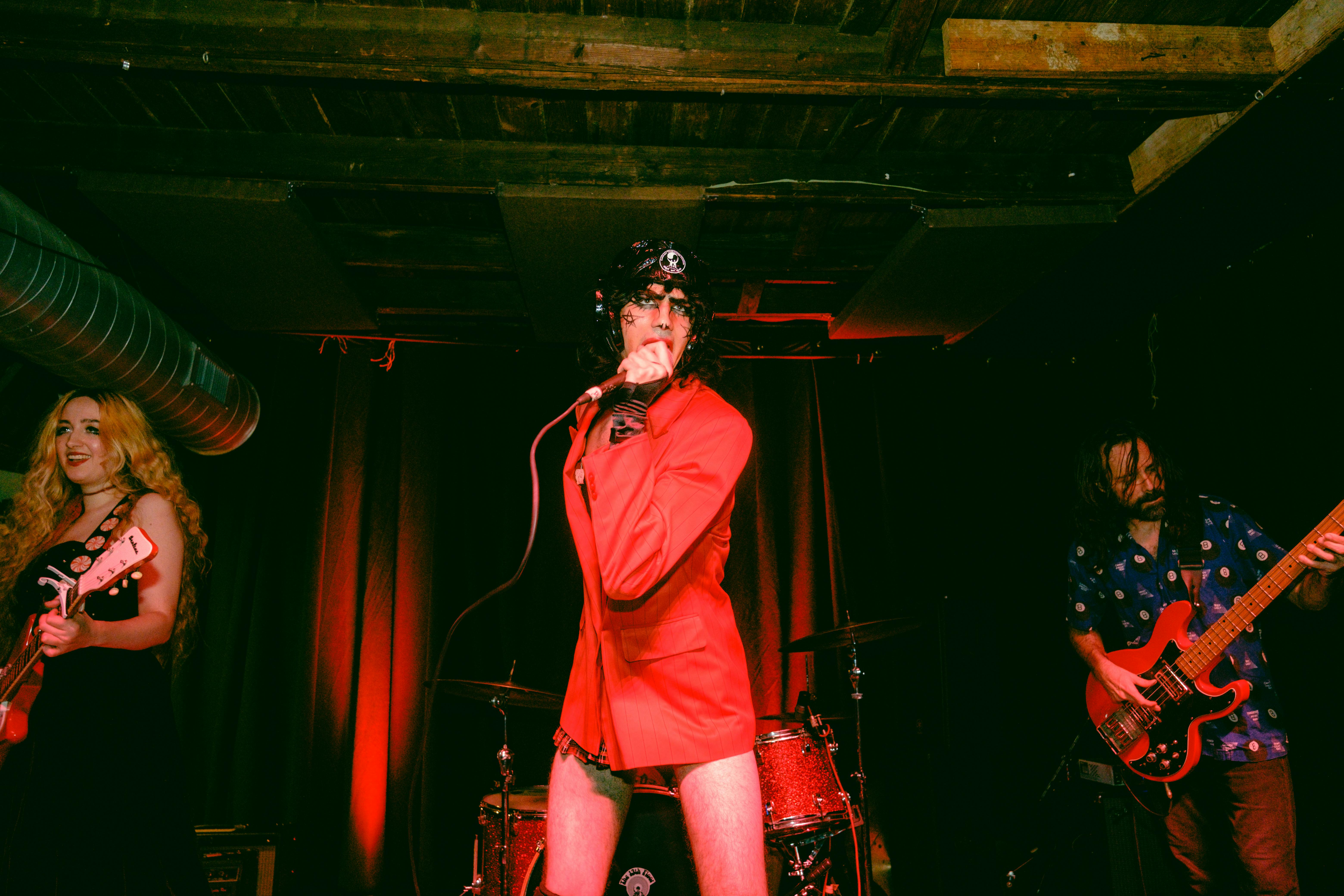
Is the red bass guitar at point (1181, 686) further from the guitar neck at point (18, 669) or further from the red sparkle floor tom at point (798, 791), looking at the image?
the guitar neck at point (18, 669)

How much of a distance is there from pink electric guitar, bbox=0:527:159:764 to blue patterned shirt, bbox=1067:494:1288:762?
3.45 m

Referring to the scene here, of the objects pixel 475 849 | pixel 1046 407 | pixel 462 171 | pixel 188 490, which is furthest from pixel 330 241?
pixel 1046 407

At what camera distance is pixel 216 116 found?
10.4 feet

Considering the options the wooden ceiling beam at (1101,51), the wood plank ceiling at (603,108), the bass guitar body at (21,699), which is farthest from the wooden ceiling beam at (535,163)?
the bass guitar body at (21,699)

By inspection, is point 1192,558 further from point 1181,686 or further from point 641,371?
point 641,371

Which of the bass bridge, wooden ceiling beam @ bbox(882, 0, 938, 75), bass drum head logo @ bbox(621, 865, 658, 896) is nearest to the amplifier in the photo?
bass drum head logo @ bbox(621, 865, 658, 896)

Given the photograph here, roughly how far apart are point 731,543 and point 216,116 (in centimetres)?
340

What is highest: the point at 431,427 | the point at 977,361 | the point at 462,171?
the point at 462,171

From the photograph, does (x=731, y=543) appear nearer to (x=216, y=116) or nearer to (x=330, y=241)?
(x=330, y=241)

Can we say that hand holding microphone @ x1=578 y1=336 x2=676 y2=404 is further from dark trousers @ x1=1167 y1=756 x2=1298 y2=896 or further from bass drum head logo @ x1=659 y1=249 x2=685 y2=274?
dark trousers @ x1=1167 y1=756 x2=1298 y2=896

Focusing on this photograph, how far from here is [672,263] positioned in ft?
5.12

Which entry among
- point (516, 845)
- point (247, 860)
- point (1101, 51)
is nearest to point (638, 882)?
point (516, 845)

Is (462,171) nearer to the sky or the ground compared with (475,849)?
nearer to the sky

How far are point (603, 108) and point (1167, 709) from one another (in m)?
3.15
